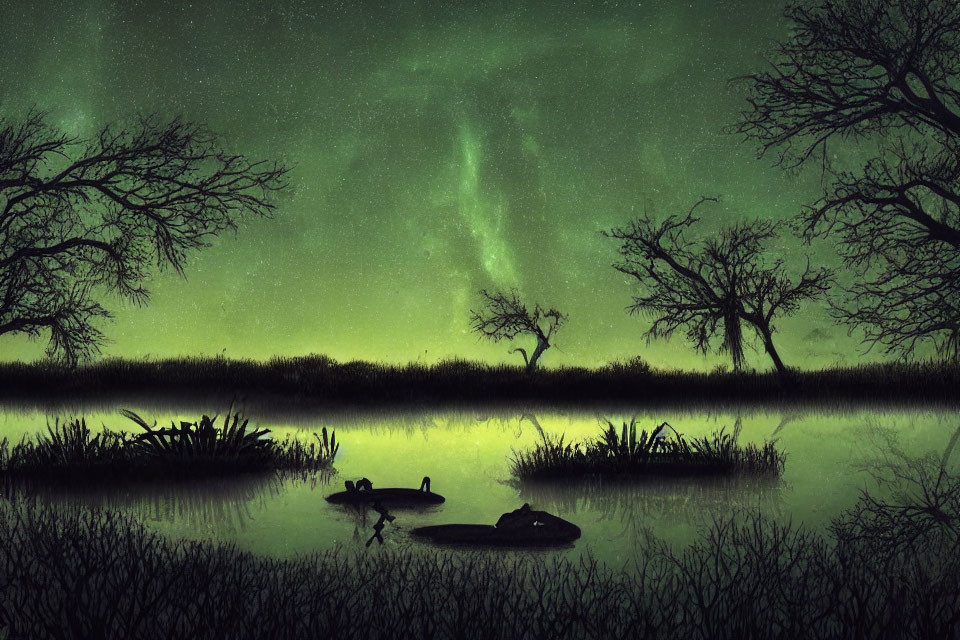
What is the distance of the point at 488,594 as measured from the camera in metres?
6.51

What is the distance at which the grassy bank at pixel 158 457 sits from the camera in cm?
1270

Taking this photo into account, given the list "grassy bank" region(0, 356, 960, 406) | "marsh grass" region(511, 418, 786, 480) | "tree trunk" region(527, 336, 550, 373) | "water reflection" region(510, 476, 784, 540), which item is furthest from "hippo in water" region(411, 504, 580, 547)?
"tree trunk" region(527, 336, 550, 373)

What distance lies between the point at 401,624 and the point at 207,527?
13.7ft

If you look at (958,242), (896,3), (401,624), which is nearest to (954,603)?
(401,624)

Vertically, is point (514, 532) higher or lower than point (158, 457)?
lower

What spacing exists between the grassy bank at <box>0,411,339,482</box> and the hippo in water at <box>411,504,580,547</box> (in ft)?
15.9

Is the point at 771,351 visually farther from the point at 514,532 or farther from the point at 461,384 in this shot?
the point at 514,532

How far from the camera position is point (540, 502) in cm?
1107

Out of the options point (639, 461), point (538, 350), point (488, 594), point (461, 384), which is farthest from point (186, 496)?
point (538, 350)

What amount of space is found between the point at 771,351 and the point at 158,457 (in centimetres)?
2158

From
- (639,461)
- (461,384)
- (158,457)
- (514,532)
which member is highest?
(461,384)

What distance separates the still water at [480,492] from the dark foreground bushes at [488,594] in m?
0.75

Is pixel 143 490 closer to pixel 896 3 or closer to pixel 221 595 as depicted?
pixel 221 595

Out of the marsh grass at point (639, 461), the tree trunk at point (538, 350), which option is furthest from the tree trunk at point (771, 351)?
the marsh grass at point (639, 461)
